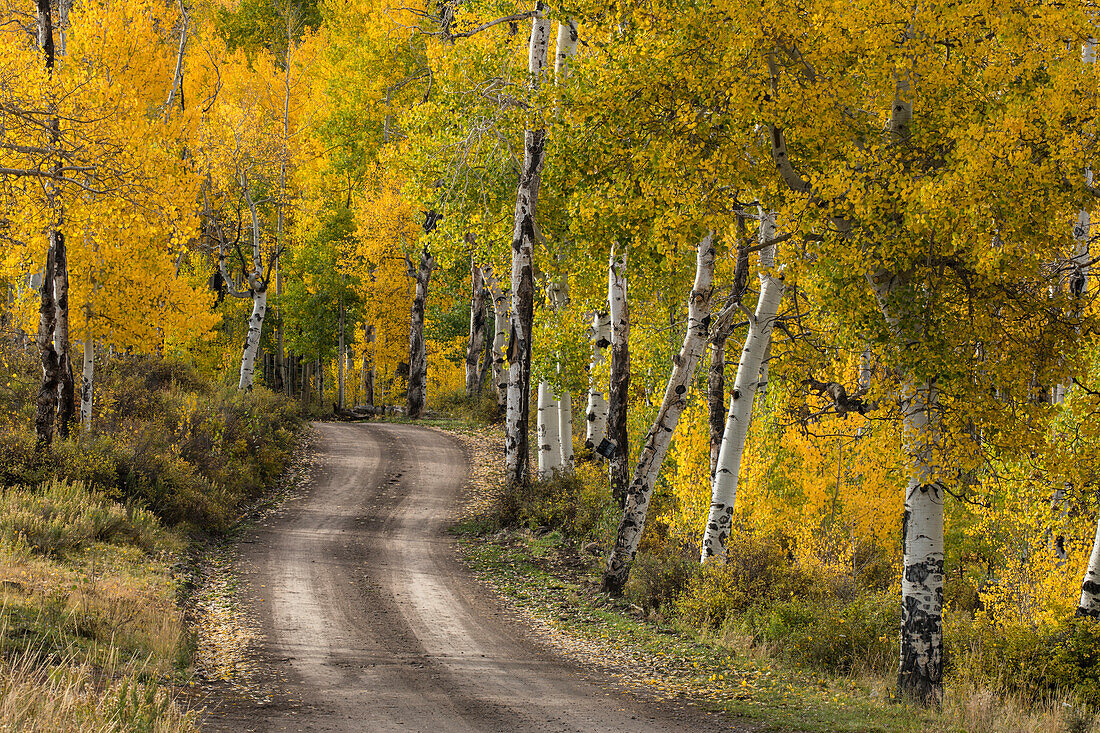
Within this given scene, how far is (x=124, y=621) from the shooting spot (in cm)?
846

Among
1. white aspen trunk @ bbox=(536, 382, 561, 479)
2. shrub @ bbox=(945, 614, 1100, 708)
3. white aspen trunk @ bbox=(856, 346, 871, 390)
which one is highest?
white aspen trunk @ bbox=(856, 346, 871, 390)

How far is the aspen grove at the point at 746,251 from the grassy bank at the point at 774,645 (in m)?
0.17

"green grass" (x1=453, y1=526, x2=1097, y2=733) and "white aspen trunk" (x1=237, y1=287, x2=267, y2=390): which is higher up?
"white aspen trunk" (x1=237, y1=287, x2=267, y2=390)

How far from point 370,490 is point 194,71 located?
76.4 ft

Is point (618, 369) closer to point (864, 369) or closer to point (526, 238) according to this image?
point (526, 238)

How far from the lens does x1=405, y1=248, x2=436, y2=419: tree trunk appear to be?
2953 centimetres

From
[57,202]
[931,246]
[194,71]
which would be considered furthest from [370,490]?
[194,71]

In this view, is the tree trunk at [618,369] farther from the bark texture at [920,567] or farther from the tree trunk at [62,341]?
the tree trunk at [62,341]

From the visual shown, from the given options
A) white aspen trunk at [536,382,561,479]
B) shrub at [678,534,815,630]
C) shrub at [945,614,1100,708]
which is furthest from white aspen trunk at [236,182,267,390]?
shrub at [945,614,1100,708]

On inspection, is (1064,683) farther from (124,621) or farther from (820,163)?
(124,621)

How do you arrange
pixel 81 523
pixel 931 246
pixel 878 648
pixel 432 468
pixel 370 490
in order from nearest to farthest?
pixel 931 246 < pixel 878 648 < pixel 81 523 < pixel 370 490 < pixel 432 468

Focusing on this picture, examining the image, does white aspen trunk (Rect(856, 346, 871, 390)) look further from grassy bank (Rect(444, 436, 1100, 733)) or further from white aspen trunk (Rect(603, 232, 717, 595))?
grassy bank (Rect(444, 436, 1100, 733))

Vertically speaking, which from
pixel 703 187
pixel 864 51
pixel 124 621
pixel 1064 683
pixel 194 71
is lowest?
pixel 1064 683

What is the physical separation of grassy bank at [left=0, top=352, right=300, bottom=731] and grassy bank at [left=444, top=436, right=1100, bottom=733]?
4.83 metres
